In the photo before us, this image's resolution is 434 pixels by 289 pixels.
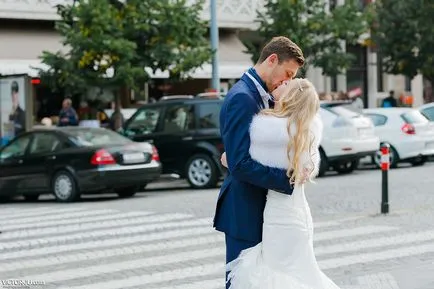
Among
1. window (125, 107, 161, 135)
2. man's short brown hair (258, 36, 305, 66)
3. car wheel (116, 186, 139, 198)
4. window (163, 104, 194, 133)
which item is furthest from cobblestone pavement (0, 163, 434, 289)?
man's short brown hair (258, 36, 305, 66)

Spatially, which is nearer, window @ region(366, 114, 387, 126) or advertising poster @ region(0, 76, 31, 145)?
advertising poster @ region(0, 76, 31, 145)

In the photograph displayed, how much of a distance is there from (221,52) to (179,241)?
1014 inches

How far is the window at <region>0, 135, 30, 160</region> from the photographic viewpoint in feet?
62.7

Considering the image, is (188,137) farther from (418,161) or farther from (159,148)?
(418,161)

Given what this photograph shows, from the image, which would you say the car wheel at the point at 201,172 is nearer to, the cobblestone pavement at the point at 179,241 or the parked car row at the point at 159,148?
the parked car row at the point at 159,148

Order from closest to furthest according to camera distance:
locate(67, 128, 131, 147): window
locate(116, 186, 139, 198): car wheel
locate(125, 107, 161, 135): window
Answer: locate(67, 128, 131, 147): window, locate(116, 186, 139, 198): car wheel, locate(125, 107, 161, 135): window

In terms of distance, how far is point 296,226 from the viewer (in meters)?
5.36

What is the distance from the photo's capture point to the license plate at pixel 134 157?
1827 cm

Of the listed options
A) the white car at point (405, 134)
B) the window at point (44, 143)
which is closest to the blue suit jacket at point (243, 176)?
the window at point (44, 143)

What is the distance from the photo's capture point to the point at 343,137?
22.3 m

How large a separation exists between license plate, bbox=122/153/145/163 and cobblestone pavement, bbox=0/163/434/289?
0.73m

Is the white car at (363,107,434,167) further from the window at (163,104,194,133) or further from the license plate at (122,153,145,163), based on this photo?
the license plate at (122,153,145,163)

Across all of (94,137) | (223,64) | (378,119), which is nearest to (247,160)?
(94,137)

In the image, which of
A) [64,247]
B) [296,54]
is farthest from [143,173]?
[296,54]
